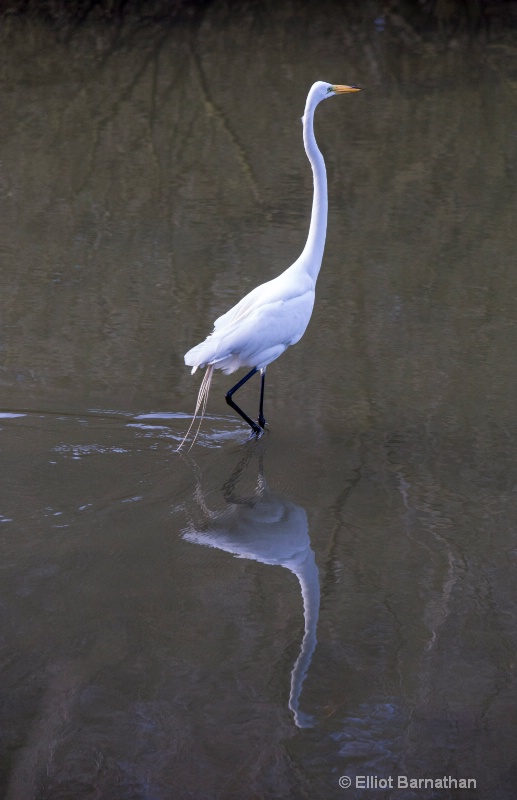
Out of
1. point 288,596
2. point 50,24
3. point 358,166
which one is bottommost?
point 288,596

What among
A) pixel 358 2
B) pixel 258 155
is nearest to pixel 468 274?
pixel 258 155

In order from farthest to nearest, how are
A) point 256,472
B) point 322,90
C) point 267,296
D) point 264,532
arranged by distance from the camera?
point 322,90 → point 267,296 → point 256,472 → point 264,532

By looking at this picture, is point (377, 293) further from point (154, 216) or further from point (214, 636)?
point (214, 636)

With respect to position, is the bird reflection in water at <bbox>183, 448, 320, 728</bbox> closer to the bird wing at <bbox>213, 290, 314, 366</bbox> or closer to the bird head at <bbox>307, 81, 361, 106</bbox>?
the bird wing at <bbox>213, 290, 314, 366</bbox>

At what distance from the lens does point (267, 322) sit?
3.95 m

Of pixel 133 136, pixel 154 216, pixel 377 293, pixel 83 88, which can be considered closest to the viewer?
pixel 377 293

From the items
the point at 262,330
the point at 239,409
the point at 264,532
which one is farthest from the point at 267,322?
the point at 264,532

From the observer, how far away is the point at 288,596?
3.04 m

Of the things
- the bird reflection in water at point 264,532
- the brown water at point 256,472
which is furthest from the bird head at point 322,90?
the bird reflection in water at point 264,532

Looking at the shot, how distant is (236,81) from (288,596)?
7.14 meters

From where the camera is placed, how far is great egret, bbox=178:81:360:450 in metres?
3.88

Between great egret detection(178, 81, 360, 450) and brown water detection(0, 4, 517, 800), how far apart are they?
0.90 feet

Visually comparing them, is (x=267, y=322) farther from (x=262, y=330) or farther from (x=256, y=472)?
(x=256, y=472)

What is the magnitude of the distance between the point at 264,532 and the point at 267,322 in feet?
3.01
